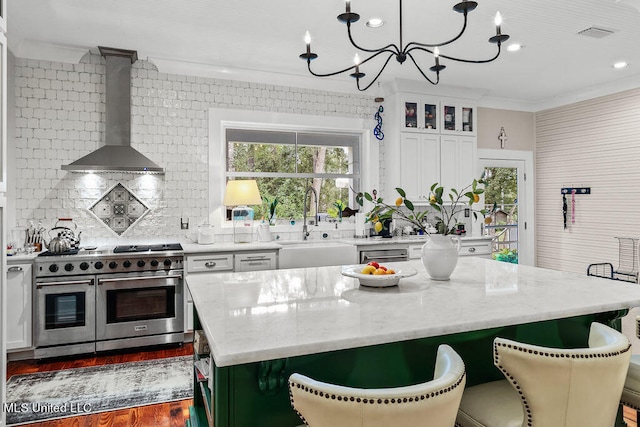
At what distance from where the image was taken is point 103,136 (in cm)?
443

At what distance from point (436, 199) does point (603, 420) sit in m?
1.20

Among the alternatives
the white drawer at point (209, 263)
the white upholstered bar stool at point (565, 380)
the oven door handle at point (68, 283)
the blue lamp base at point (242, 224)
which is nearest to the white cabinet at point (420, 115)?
the blue lamp base at point (242, 224)

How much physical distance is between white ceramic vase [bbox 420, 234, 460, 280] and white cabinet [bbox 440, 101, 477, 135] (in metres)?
3.78

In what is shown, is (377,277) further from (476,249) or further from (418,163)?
(476,249)

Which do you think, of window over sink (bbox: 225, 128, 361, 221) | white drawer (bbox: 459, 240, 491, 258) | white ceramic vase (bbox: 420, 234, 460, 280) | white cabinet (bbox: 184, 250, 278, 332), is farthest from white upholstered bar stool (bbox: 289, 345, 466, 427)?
white drawer (bbox: 459, 240, 491, 258)

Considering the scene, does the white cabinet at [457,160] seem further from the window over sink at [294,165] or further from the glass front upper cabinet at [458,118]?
the window over sink at [294,165]

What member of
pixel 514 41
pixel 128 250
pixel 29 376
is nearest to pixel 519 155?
pixel 514 41

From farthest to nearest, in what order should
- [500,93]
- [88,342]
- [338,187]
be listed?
[500,93], [338,187], [88,342]

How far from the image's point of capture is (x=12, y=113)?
4.07m

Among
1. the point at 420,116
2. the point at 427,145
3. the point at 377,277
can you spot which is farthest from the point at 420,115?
the point at 377,277

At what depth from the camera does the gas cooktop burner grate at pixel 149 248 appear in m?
4.07

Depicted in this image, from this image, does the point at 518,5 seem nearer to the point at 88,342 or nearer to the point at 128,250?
the point at 128,250
